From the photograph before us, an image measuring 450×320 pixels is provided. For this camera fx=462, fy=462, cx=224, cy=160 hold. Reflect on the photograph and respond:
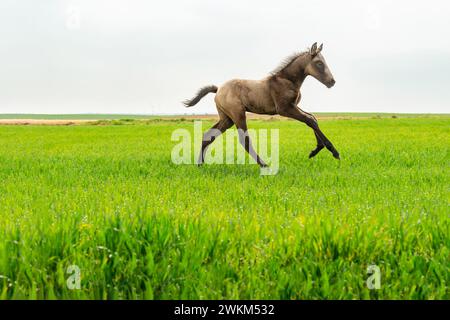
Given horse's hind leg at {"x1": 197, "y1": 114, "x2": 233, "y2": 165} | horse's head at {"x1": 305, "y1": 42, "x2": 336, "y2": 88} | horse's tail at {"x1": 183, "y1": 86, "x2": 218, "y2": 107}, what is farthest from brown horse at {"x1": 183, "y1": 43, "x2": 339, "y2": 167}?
horse's tail at {"x1": 183, "y1": 86, "x2": 218, "y2": 107}

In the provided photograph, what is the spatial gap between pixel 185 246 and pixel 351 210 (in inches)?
88.8

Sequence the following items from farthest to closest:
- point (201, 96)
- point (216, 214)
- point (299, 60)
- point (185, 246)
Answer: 1. point (201, 96)
2. point (299, 60)
3. point (216, 214)
4. point (185, 246)

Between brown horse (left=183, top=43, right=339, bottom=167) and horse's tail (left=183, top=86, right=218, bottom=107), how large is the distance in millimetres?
585

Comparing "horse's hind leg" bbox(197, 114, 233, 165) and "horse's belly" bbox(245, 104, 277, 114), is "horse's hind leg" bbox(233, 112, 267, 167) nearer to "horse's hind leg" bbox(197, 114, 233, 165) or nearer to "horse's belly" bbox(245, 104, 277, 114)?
"horse's belly" bbox(245, 104, 277, 114)

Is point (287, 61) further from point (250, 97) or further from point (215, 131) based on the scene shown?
point (215, 131)

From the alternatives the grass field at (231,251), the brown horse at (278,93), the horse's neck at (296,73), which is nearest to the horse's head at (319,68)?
the brown horse at (278,93)

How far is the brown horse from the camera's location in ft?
30.9

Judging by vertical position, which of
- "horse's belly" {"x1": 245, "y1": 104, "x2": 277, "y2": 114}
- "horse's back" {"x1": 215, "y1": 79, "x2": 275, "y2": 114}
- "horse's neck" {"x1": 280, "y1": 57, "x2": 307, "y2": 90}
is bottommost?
"horse's belly" {"x1": 245, "y1": 104, "x2": 277, "y2": 114}

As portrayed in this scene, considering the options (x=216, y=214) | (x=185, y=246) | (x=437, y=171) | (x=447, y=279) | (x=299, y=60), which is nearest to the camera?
(x=447, y=279)
